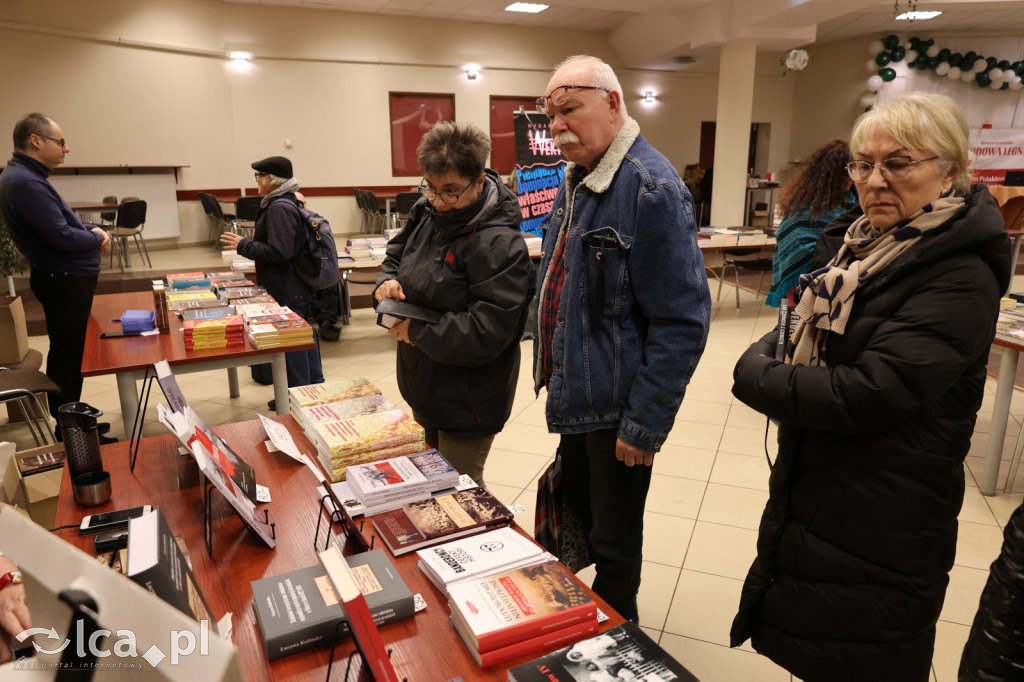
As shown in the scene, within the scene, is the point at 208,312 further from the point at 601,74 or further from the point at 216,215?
the point at 216,215

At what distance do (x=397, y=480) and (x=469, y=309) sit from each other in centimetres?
66

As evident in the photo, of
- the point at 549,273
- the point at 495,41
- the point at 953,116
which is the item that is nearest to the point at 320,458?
the point at 549,273

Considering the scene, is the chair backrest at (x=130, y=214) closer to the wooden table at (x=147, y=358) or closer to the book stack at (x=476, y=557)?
the wooden table at (x=147, y=358)

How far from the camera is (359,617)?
771 millimetres

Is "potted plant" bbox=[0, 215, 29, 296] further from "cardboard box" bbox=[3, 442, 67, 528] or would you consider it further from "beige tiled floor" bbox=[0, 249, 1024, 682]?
"cardboard box" bbox=[3, 442, 67, 528]

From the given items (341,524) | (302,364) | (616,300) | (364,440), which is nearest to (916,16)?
(302,364)

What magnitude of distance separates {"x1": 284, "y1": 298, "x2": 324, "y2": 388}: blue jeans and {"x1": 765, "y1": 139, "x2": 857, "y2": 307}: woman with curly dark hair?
2773 millimetres

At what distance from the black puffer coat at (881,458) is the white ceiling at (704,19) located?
8.90m

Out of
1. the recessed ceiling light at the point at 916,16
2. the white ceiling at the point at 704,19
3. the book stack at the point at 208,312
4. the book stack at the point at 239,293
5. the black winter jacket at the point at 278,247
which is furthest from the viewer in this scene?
the recessed ceiling light at the point at 916,16

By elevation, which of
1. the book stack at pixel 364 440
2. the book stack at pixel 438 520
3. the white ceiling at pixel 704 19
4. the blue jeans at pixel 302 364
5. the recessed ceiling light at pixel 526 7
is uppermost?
the recessed ceiling light at pixel 526 7

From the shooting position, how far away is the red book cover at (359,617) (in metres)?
0.76

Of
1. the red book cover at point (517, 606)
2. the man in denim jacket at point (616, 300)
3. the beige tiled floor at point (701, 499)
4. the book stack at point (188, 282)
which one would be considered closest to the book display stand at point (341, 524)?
the red book cover at point (517, 606)

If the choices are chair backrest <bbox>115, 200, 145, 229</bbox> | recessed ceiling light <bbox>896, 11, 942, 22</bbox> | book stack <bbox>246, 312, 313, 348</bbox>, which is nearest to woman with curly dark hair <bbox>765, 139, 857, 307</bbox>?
book stack <bbox>246, 312, 313, 348</bbox>

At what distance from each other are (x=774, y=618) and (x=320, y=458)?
4.04 feet
